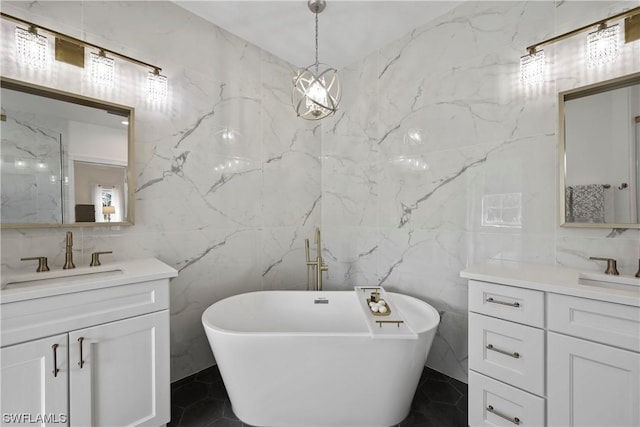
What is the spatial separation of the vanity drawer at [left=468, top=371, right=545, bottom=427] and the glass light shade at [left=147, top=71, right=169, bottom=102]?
253 centimetres

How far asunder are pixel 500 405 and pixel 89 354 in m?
1.97

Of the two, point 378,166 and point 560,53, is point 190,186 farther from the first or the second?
point 560,53

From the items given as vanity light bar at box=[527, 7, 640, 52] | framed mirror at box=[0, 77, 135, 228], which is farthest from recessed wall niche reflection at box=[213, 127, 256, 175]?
vanity light bar at box=[527, 7, 640, 52]

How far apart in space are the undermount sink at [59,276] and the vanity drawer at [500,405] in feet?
6.62

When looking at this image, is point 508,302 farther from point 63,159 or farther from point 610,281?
point 63,159

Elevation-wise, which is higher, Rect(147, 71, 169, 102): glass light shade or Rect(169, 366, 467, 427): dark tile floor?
Rect(147, 71, 169, 102): glass light shade

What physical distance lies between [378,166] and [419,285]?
1070mm

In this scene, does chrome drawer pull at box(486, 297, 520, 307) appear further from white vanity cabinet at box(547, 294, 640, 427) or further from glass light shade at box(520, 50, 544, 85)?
glass light shade at box(520, 50, 544, 85)

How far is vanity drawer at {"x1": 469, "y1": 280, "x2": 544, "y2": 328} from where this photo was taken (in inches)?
49.6

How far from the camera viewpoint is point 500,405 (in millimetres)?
1372

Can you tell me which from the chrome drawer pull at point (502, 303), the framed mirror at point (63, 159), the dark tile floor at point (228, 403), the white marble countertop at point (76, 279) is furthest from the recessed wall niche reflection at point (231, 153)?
the chrome drawer pull at point (502, 303)

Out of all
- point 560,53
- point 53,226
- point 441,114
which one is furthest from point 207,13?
point 560,53

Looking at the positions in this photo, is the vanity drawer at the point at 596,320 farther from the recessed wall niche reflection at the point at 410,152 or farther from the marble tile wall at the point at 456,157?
the recessed wall niche reflection at the point at 410,152

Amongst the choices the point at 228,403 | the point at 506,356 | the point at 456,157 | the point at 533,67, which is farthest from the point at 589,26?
the point at 228,403
